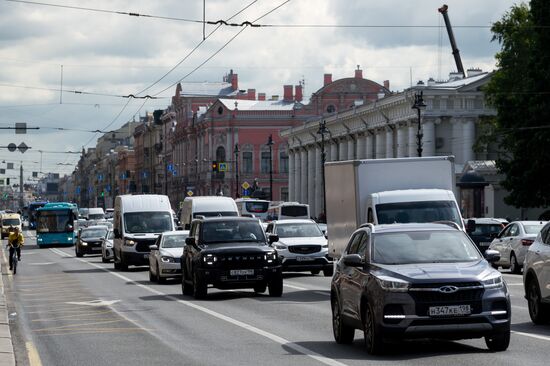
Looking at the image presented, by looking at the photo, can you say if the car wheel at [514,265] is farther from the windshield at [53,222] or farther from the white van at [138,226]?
the windshield at [53,222]

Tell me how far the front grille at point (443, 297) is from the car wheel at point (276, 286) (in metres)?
13.2

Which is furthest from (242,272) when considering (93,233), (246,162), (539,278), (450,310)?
(246,162)

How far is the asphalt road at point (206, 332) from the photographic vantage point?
50.3 feet

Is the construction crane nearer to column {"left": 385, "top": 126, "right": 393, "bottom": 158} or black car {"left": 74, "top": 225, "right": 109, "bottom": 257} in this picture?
column {"left": 385, "top": 126, "right": 393, "bottom": 158}

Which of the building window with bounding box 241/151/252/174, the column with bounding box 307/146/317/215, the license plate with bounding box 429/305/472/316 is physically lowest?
the license plate with bounding box 429/305/472/316

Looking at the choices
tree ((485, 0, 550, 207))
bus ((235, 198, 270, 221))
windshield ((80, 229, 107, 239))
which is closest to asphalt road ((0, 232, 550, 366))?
tree ((485, 0, 550, 207))

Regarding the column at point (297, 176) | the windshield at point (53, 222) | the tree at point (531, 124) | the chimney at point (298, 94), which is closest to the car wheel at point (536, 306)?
the tree at point (531, 124)

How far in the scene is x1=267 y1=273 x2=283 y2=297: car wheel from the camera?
28.0 m

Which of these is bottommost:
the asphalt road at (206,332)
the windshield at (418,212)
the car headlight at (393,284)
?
the asphalt road at (206,332)

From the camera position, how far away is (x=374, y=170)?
91.5 ft

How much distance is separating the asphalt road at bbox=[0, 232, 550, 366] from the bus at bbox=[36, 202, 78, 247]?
159ft

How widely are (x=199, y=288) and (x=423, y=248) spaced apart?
12.5 meters

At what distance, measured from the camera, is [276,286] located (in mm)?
28156

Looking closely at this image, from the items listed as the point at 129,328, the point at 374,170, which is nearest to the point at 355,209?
the point at 374,170
